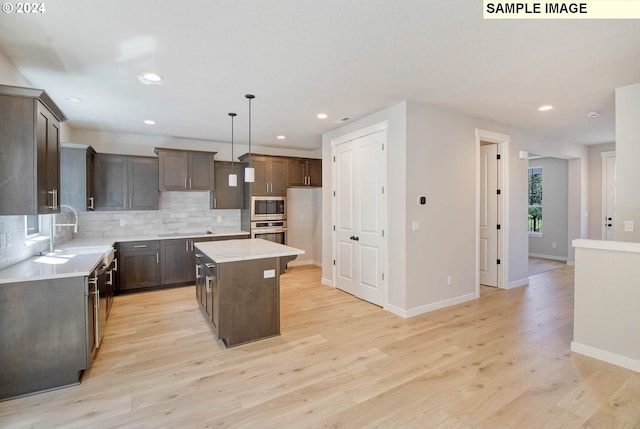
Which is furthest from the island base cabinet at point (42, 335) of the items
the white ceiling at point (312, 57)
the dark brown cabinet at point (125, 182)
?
the dark brown cabinet at point (125, 182)

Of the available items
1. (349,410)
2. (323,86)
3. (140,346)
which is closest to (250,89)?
(323,86)

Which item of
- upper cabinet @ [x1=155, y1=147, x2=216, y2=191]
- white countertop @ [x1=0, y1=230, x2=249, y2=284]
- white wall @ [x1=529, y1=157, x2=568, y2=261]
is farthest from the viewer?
white wall @ [x1=529, y1=157, x2=568, y2=261]

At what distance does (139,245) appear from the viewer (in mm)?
4910

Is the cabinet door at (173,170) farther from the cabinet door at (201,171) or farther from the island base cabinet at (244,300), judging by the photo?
the island base cabinet at (244,300)

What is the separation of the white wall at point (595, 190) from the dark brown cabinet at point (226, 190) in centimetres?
745

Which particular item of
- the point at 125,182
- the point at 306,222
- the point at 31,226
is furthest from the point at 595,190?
the point at 31,226

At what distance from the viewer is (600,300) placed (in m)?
2.80

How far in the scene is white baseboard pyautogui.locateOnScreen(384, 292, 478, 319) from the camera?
386 centimetres

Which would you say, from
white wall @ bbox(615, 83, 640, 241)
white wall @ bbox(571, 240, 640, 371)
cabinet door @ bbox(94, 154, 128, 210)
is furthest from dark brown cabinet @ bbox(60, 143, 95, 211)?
white wall @ bbox(615, 83, 640, 241)

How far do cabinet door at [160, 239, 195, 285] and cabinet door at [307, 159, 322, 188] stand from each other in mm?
2720

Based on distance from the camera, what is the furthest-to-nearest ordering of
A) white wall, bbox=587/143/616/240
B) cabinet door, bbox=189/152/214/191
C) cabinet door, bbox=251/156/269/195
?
white wall, bbox=587/143/616/240 → cabinet door, bbox=251/156/269/195 → cabinet door, bbox=189/152/214/191

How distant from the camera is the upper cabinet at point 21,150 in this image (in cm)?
230

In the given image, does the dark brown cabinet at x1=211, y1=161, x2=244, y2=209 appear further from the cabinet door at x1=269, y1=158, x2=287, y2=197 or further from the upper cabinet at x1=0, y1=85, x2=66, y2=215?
the upper cabinet at x1=0, y1=85, x2=66, y2=215

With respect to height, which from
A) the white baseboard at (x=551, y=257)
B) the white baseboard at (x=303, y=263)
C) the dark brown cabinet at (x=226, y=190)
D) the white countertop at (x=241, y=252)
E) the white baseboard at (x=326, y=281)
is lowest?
the white baseboard at (x=326, y=281)
